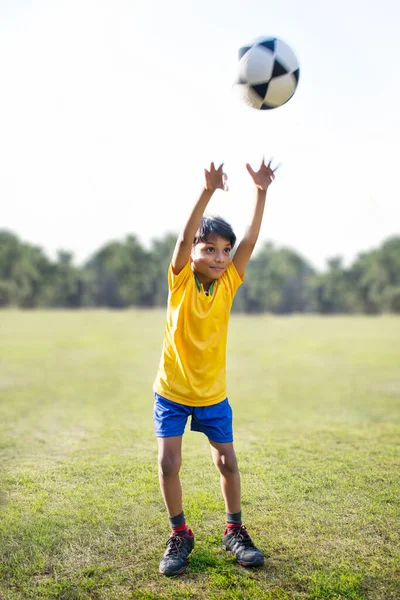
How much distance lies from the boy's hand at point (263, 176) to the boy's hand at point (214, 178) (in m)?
0.39

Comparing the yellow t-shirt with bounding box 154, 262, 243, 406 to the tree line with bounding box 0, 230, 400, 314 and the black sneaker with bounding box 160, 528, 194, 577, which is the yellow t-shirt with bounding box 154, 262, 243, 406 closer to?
the black sneaker with bounding box 160, 528, 194, 577

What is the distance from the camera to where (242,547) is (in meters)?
3.15

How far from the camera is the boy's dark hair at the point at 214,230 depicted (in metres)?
3.31

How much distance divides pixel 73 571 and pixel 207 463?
2106 mm

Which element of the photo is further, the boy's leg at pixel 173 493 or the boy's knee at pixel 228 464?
the boy's knee at pixel 228 464

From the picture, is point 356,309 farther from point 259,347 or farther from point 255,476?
point 255,476

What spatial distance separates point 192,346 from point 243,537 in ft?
3.76

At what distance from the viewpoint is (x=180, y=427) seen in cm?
327

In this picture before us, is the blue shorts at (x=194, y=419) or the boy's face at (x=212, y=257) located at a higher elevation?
the boy's face at (x=212, y=257)

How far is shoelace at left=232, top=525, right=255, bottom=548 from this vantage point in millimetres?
3182

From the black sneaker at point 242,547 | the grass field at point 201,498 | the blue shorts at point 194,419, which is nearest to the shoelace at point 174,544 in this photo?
the grass field at point 201,498

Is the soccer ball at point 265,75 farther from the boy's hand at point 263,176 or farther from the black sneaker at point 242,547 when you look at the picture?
the black sneaker at point 242,547

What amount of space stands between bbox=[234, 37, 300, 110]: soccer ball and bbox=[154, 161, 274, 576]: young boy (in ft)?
3.87

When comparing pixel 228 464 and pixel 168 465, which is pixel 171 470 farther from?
pixel 228 464
